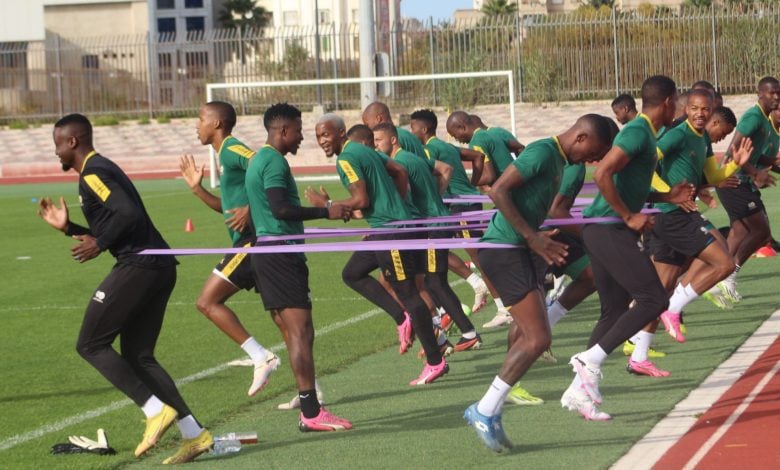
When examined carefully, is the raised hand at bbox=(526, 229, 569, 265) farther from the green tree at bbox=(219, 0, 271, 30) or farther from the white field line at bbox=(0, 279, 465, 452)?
the green tree at bbox=(219, 0, 271, 30)

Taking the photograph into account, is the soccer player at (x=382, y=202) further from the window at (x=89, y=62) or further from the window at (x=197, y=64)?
the window at (x=89, y=62)

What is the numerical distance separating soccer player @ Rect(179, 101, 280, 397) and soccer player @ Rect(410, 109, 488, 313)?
312 centimetres

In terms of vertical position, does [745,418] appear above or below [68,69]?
below

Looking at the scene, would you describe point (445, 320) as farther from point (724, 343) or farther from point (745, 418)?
point (745, 418)

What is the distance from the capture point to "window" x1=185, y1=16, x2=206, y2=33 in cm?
10744

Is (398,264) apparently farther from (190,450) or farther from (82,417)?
(190,450)

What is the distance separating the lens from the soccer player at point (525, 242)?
26.9ft

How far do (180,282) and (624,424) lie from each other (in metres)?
9.63

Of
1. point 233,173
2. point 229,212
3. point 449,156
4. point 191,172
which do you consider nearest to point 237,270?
point 229,212

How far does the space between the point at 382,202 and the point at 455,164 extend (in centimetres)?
313

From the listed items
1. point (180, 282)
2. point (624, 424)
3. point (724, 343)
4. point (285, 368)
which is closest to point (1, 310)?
point (180, 282)

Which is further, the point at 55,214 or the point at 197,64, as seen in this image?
the point at 197,64

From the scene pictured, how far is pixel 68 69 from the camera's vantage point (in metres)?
48.7

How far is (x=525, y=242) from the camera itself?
27.7ft
